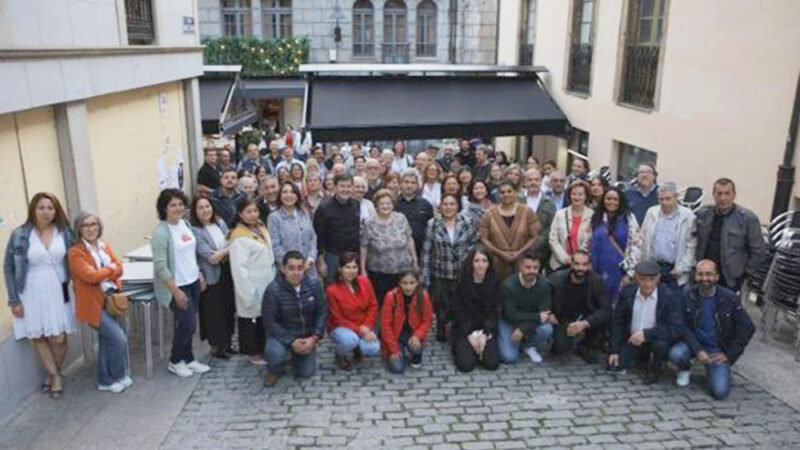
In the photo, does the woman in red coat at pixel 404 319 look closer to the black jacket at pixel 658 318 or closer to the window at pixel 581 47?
the black jacket at pixel 658 318

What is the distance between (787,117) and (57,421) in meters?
8.61

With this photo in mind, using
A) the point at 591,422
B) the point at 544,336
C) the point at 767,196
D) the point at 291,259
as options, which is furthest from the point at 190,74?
the point at 767,196

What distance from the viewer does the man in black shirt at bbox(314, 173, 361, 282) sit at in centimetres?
704

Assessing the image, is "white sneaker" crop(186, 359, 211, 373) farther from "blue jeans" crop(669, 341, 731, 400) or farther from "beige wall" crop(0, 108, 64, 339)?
"blue jeans" crop(669, 341, 731, 400)

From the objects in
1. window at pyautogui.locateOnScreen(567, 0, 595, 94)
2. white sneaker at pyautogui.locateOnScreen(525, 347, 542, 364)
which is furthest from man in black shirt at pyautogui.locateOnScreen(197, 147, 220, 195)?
window at pyautogui.locateOnScreen(567, 0, 595, 94)

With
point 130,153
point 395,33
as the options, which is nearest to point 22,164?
point 130,153

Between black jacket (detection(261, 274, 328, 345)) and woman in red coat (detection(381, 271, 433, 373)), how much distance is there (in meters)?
0.65

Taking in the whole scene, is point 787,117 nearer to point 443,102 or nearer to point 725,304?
point 725,304

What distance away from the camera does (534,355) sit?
21.6ft

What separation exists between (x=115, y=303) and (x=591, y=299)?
14.8 ft

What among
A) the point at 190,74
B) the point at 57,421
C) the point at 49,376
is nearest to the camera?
the point at 57,421

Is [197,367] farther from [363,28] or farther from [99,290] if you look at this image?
[363,28]

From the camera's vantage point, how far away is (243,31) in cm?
2500

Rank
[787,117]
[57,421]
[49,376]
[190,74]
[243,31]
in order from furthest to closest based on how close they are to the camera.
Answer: [243,31] → [190,74] → [787,117] → [49,376] → [57,421]
